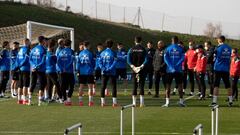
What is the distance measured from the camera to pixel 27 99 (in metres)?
21.9

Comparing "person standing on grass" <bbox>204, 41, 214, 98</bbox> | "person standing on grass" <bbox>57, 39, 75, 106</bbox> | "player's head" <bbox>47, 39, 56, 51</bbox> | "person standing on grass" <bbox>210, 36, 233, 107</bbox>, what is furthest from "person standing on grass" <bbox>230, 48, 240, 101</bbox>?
"player's head" <bbox>47, 39, 56, 51</bbox>

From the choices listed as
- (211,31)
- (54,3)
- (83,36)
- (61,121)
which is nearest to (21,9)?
(83,36)

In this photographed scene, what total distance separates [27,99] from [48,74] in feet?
5.15

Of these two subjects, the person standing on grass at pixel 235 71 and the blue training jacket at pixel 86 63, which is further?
the person standing on grass at pixel 235 71

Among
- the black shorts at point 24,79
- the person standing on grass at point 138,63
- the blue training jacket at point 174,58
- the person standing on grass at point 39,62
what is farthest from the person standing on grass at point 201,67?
the black shorts at point 24,79

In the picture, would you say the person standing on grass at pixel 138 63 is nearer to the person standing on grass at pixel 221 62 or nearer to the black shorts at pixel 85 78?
the black shorts at pixel 85 78

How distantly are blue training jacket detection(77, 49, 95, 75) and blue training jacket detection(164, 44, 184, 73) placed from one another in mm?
2807

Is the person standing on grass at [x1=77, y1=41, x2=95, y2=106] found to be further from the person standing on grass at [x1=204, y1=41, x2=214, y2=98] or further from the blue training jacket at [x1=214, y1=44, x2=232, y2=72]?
the person standing on grass at [x1=204, y1=41, x2=214, y2=98]

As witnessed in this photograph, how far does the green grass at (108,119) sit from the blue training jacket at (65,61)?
131cm

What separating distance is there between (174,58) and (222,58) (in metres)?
1.68

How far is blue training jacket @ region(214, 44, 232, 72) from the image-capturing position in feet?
65.9

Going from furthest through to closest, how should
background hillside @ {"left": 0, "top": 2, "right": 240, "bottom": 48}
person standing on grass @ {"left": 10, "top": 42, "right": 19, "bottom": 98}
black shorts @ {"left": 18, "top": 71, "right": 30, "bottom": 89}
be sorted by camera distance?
background hillside @ {"left": 0, "top": 2, "right": 240, "bottom": 48}, person standing on grass @ {"left": 10, "top": 42, "right": 19, "bottom": 98}, black shorts @ {"left": 18, "top": 71, "right": 30, "bottom": 89}

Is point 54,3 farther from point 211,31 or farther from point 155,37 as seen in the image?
point 211,31

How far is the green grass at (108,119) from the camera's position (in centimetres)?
1427
